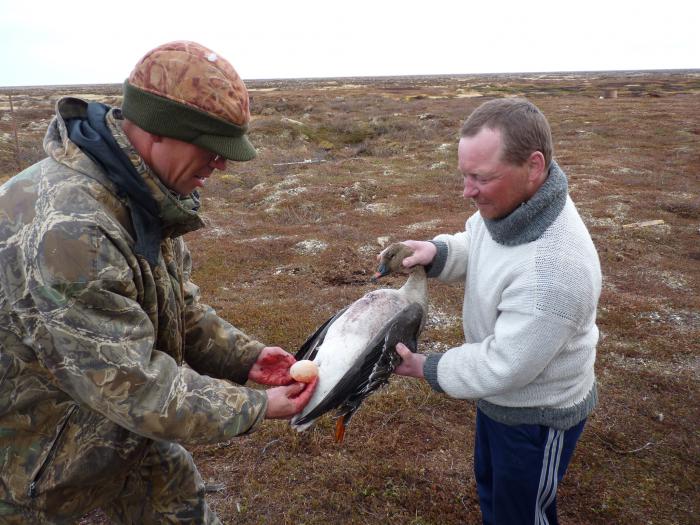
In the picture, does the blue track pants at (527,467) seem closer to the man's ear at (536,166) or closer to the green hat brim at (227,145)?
the man's ear at (536,166)

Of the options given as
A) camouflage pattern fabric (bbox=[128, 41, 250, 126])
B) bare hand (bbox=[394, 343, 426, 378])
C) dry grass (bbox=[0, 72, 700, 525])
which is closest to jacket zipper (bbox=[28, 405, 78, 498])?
camouflage pattern fabric (bbox=[128, 41, 250, 126])

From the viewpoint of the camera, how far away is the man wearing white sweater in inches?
117

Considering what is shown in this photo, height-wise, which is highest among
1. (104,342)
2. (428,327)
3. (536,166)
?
(536,166)

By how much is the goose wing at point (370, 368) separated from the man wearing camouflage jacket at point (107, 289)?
65 centimetres

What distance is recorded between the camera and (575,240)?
10.1 feet

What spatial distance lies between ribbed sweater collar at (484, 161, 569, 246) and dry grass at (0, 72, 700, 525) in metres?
3.42

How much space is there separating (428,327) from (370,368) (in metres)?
5.29

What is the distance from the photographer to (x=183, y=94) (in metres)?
2.48

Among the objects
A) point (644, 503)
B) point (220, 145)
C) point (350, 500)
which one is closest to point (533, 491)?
point (350, 500)

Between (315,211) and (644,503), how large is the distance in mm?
13699

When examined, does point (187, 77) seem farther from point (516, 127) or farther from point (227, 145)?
point (516, 127)

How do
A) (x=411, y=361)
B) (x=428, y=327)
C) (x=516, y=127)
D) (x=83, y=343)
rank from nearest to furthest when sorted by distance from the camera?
(x=83, y=343), (x=516, y=127), (x=411, y=361), (x=428, y=327)

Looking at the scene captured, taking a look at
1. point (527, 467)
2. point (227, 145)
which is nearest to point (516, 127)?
point (227, 145)

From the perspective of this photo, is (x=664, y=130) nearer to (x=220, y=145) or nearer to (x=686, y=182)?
(x=686, y=182)
